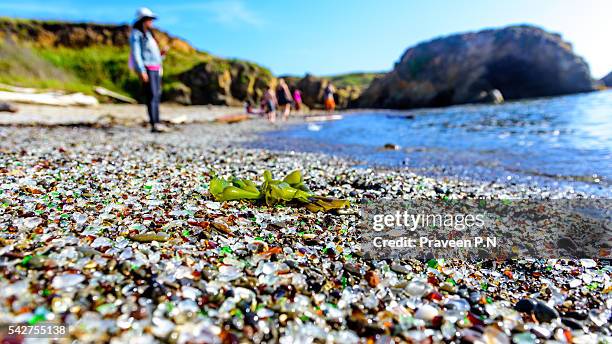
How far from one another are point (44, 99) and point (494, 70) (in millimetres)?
64221

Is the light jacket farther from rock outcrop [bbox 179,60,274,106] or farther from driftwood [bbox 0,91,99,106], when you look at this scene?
rock outcrop [bbox 179,60,274,106]

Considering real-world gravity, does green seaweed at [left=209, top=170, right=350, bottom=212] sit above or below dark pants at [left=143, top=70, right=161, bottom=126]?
below

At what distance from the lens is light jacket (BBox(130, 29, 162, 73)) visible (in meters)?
8.80

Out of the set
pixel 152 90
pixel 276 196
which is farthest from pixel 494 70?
pixel 276 196

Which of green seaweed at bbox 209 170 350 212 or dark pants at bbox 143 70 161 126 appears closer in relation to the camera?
green seaweed at bbox 209 170 350 212

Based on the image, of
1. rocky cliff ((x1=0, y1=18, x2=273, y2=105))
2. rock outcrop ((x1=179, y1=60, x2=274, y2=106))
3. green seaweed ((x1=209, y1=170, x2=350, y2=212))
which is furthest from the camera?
rock outcrop ((x1=179, y1=60, x2=274, y2=106))

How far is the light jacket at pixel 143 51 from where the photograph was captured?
8797 millimetres

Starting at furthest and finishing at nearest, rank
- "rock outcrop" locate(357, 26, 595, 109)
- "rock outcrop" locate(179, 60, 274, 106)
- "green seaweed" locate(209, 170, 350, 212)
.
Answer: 1. "rock outcrop" locate(357, 26, 595, 109)
2. "rock outcrop" locate(179, 60, 274, 106)
3. "green seaweed" locate(209, 170, 350, 212)

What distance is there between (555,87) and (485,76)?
12.4 m

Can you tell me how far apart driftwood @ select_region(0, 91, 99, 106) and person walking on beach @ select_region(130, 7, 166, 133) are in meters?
9.50

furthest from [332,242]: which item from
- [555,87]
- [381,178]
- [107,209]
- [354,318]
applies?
[555,87]

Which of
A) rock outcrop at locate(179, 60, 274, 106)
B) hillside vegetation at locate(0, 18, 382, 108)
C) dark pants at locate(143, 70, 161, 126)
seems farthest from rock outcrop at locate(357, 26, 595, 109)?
dark pants at locate(143, 70, 161, 126)

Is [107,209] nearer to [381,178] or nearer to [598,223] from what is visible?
[381,178]

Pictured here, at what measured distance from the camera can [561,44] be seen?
5884cm
